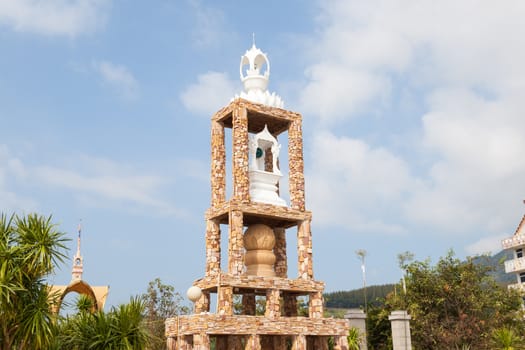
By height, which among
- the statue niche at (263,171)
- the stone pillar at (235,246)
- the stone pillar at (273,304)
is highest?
the statue niche at (263,171)

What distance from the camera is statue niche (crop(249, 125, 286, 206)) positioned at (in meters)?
23.0

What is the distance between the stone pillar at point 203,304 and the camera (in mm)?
21891

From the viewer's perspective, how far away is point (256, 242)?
2230 cm

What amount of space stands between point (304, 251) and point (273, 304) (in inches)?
102

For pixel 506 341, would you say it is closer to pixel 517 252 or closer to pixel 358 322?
pixel 358 322

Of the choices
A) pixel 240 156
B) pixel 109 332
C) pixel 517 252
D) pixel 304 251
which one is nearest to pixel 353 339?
pixel 304 251

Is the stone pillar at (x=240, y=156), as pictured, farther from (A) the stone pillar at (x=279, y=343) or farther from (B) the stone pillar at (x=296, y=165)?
(A) the stone pillar at (x=279, y=343)

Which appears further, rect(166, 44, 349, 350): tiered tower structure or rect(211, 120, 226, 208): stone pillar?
rect(211, 120, 226, 208): stone pillar

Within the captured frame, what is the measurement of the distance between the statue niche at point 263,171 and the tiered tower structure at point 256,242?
0.12ft

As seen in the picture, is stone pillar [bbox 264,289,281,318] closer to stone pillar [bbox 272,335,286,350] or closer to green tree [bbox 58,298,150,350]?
stone pillar [bbox 272,335,286,350]

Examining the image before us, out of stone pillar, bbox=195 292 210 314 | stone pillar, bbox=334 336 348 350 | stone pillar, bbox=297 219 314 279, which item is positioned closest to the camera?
stone pillar, bbox=195 292 210 314

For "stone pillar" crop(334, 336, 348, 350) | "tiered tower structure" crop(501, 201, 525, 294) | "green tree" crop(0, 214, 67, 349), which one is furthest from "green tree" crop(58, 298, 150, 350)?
"tiered tower structure" crop(501, 201, 525, 294)

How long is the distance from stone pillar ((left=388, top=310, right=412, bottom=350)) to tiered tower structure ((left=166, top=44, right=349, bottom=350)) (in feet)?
24.8

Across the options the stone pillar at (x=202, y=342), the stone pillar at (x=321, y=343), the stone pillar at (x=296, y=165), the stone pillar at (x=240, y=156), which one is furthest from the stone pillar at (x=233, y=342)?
the stone pillar at (x=296, y=165)
